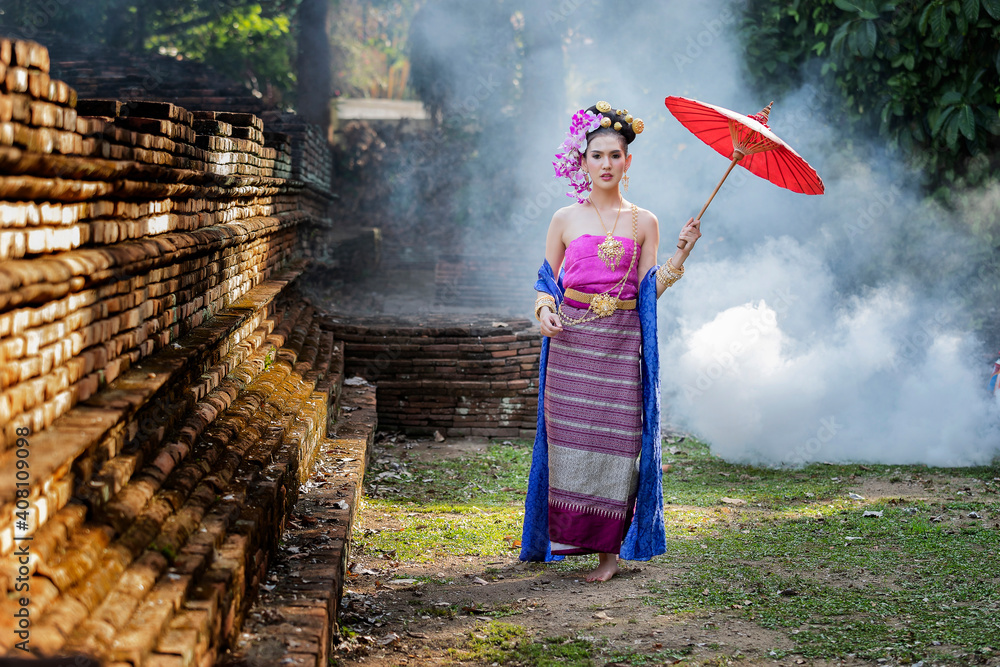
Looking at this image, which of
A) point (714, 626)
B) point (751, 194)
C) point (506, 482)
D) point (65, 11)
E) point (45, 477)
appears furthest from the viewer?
point (65, 11)

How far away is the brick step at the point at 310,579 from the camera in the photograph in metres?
2.51

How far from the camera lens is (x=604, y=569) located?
13.6 ft

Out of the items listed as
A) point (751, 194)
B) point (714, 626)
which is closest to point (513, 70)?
point (751, 194)

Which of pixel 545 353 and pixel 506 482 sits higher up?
pixel 545 353

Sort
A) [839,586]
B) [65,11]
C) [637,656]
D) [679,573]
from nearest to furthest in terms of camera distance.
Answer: [637,656]
[839,586]
[679,573]
[65,11]

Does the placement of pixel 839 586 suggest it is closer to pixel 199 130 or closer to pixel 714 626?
pixel 714 626

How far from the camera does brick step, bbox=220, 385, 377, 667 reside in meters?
2.51

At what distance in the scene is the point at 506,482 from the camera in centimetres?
632

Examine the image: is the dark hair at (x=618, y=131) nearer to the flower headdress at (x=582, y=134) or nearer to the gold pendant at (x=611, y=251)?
the flower headdress at (x=582, y=134)

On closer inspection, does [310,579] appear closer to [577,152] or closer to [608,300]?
[608,300]

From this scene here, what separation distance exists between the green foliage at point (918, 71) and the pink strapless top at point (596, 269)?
4.89m

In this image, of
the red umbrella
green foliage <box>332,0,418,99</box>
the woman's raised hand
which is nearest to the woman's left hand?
the red umbrella

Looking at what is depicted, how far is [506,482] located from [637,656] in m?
3.14

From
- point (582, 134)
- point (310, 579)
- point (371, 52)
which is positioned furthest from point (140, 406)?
point (371, 52)
